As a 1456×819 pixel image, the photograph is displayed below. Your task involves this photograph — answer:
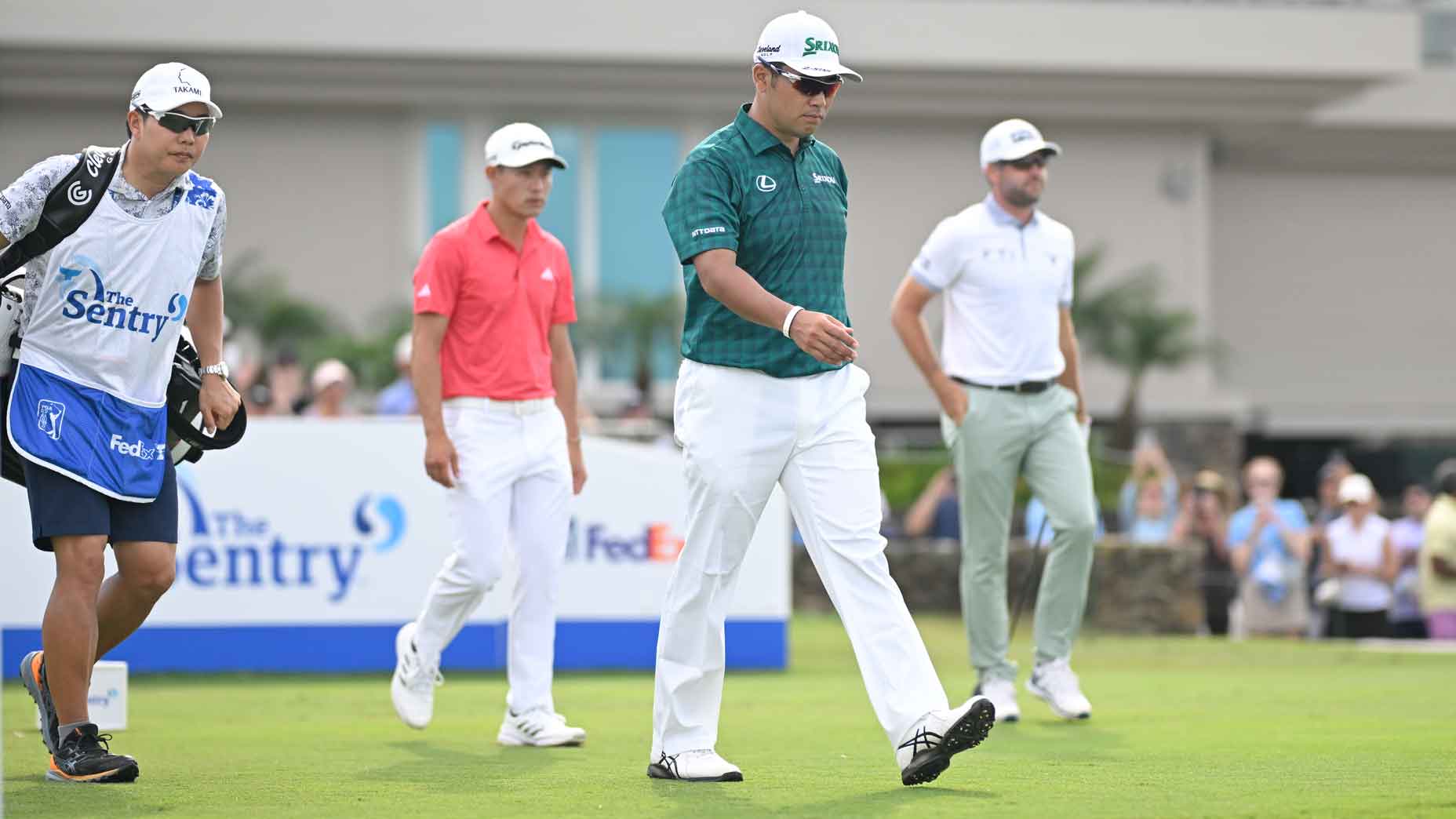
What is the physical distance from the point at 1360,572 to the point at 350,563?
26.4 ft

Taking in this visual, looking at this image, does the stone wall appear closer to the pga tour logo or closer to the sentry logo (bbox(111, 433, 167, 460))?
the sentry logo (bbox(111, 433, 167, 460))

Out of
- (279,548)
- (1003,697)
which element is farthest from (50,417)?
(279,548)

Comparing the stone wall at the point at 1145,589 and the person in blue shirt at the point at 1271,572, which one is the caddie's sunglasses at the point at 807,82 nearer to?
the stone wall at the point at 1145,589

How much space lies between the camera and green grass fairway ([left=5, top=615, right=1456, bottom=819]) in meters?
5.12

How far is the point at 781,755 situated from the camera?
6.63 meters

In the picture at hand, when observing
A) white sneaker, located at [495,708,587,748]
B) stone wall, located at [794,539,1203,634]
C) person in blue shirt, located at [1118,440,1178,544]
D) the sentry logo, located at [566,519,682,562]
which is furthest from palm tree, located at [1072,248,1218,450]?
white sneaker, located at [495,708,587,748]

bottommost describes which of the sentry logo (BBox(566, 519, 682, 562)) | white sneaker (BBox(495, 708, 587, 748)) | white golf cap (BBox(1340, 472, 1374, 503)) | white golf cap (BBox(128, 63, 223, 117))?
white sneaker (BBox(495, 708, 587, 748))

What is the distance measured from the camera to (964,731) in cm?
519

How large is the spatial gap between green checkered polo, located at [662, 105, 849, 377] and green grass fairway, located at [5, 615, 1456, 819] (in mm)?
1284

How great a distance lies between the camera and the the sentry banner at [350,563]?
10562 mm

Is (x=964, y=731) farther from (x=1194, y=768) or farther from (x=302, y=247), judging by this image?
(x=302, y=247)

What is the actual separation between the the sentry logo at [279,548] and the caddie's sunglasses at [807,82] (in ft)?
19.5

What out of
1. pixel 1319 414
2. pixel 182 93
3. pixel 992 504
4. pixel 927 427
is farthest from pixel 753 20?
pixel 182 93

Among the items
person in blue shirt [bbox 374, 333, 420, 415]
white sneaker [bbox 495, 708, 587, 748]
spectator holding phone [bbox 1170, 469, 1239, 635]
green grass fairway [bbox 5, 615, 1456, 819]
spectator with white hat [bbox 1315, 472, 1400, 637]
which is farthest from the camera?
spectator holding phone [bbox 1170, 469, 1239, 635]
